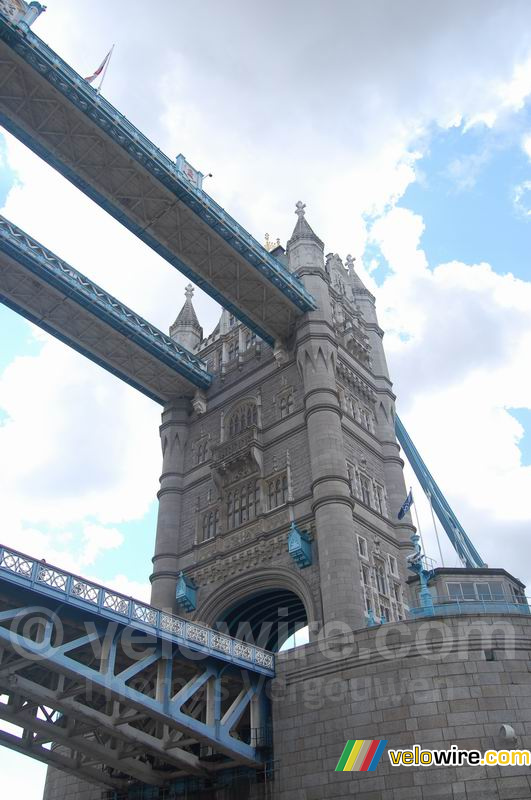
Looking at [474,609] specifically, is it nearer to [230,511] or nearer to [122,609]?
[122,609]

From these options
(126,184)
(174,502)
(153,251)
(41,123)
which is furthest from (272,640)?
(41,123)

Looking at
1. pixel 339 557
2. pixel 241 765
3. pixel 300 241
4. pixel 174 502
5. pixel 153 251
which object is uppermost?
pixel 300 241

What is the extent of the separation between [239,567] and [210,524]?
4.97 metres

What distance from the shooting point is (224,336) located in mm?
54625

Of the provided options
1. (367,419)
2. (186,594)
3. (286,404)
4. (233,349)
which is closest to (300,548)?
(186,594)

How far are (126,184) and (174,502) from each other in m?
20.9

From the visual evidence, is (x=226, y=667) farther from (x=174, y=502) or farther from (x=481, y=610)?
(x=174, y=502)

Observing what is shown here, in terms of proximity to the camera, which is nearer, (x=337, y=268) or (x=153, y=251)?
(x=153, y=251)

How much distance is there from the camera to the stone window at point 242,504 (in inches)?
1698

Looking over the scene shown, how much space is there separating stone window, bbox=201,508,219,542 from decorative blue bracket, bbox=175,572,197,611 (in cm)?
297

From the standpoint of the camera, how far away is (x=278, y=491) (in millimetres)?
42312

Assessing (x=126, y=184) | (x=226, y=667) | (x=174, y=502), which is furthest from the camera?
(x=174, y=502)

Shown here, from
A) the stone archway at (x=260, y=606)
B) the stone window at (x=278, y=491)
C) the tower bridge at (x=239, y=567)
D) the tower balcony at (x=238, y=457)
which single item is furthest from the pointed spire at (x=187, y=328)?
the stone archway at (x=260, y=606)

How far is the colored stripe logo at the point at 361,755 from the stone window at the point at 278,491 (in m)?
15.8
